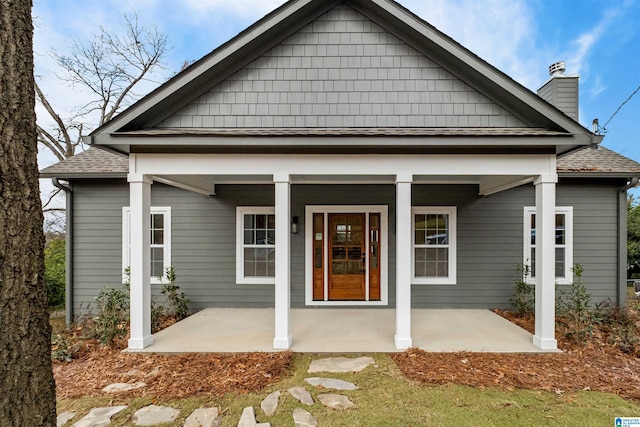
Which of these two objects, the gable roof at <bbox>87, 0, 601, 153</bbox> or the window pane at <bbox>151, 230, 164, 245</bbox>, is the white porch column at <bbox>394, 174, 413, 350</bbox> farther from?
the window pane at <bbox>151, 230, 164, 245</bbox>

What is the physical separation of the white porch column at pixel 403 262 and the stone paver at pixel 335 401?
1.48m

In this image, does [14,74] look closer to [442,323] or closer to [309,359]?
[309,359]

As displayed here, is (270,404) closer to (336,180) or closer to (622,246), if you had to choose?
(336,180)

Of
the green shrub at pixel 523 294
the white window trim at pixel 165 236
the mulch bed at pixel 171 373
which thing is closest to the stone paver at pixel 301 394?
the mulch bed at pixel 171 373

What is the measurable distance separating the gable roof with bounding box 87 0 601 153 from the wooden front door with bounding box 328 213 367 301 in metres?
3.34

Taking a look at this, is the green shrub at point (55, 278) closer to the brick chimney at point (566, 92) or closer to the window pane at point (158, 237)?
the window pane at point (158, 237)

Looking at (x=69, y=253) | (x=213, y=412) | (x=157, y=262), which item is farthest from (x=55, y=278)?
(x=213, y=412)

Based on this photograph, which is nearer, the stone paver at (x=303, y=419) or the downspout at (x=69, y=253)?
the stone paver at (x=303, y=419)

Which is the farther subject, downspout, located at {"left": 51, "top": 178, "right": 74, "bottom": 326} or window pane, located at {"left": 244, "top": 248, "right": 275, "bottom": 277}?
window pane, located at {"left": 244, "top": 248, "right": 275, "bottom": 277}

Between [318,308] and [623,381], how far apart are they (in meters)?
4.68

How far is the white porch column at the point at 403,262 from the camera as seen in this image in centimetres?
462

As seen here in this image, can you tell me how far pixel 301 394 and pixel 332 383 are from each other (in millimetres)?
413

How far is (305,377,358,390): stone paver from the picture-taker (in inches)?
144

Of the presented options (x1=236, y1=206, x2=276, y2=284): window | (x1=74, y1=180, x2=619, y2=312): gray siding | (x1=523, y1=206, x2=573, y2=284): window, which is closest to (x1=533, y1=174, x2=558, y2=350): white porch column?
(x1=74, y1=180, x2=619, y2=312): gray siding
